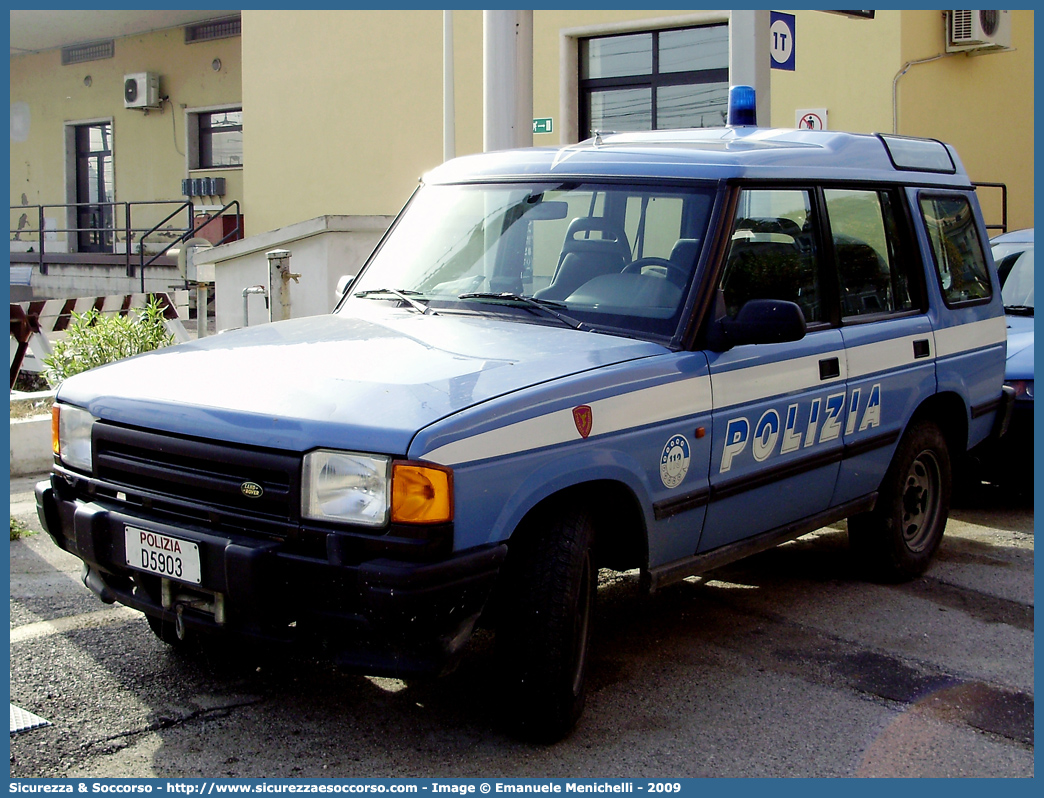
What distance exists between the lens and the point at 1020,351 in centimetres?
693

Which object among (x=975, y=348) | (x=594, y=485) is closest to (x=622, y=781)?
(x=594, y=485)

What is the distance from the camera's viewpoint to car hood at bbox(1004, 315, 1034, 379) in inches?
268

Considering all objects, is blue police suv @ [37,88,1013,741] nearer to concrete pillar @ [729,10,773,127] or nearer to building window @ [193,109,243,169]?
concrete pillar @ [729,10,773,127]

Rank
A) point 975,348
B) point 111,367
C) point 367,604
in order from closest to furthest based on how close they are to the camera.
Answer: point 367,604 → point 111,367 → point 975,348

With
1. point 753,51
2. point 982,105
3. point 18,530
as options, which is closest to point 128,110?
point 982,105

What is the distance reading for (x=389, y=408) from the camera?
10.5 feet

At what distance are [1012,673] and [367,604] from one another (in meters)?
2.67

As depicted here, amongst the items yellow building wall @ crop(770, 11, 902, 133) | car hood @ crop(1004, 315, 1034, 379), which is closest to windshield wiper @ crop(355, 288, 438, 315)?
car hood @ crop(1004, 315, 1034, 379)

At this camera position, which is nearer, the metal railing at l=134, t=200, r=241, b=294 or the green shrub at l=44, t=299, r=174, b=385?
the green shrub at l=44, t=299, r=174, b=385

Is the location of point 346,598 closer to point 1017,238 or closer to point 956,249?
point 956,249

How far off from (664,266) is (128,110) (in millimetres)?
22696

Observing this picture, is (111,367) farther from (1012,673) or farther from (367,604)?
(1012,673)

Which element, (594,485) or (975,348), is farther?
(975,348)

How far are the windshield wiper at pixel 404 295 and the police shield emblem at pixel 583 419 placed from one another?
41.3 inches
